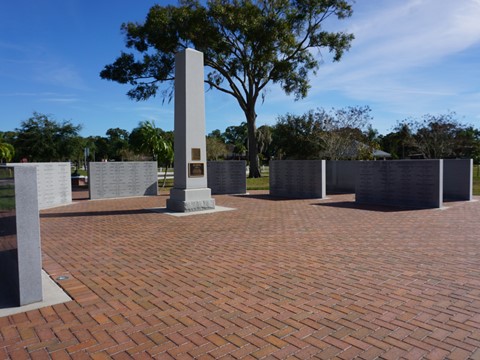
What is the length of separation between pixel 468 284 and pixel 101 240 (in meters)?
6.07

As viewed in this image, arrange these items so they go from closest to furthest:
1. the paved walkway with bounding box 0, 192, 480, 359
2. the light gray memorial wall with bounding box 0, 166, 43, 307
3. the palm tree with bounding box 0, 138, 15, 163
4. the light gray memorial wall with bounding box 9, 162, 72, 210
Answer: the paved walkway with bounding box 0, 192, 480, 359
the light gray memorial wall with bounding box 0, 166, 43, 307
the light gray memorial wall with bounding box 9, 162, 72, 210
the palm tree with bounding box 0, 138, 15, 163

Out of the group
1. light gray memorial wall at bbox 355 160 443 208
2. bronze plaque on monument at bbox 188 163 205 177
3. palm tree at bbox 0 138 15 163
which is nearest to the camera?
bronze plaque on monument at bbox 188 163 205 177

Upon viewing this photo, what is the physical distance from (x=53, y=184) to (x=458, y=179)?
579 inches

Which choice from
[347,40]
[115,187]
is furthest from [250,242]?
[347,40]

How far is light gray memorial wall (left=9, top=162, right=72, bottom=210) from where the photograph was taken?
12391 millimetres

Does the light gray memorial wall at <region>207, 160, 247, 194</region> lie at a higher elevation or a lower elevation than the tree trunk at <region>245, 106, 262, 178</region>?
lower

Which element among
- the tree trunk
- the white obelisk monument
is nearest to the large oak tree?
the tree trunk

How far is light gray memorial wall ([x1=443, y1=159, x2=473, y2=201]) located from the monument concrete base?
9.14 metres

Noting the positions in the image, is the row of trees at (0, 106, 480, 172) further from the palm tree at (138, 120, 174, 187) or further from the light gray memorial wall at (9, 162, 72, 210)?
the light gray memorial wall at (9, 162, 72, 210)

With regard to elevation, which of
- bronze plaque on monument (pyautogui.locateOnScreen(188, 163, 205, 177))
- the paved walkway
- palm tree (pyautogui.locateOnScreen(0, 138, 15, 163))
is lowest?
the paved walkway

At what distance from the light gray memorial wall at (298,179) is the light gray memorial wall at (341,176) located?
101 inches

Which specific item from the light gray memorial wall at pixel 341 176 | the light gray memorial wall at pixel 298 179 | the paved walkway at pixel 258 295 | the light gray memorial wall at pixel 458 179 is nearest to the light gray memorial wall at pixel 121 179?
the light gray memorial wall at pixel 298 179

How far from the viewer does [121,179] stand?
16.2 meters

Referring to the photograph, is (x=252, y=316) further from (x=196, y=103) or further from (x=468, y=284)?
(x=196, y=103)
